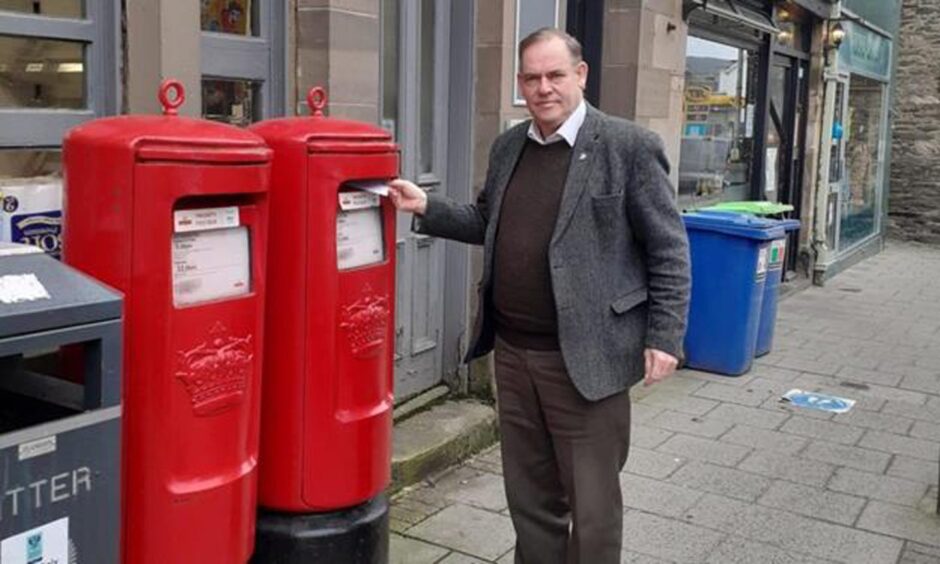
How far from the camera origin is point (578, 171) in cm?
309

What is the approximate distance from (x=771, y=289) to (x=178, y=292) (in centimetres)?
589

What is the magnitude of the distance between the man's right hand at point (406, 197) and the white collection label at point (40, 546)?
1.32 metres

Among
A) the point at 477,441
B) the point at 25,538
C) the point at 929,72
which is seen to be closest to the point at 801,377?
the point at 477,441

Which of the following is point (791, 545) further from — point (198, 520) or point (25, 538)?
point (25, 538)

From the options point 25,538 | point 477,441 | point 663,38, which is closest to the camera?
point 25,538

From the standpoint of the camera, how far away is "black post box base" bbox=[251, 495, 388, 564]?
279 cm

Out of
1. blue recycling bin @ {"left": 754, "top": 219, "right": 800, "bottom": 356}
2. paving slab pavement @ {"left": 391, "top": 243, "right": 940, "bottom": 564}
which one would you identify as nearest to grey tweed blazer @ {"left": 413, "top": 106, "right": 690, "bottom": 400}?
paving slab pavement @ {"left": 391, "top": 243, "right": 940, "bottom": 564}

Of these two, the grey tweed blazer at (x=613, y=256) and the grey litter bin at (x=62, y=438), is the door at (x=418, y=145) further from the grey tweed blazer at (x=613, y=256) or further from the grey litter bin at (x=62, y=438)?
the grey litter bin at (x=62, y=438)

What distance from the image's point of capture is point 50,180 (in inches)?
131

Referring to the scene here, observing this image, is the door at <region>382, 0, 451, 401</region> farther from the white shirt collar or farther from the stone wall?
the stone wall

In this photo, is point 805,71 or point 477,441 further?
point 805,71

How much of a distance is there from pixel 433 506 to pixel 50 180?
2.17 meters

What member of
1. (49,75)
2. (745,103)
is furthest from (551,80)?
(745,103)

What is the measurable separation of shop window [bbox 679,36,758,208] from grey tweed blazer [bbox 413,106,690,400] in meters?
5.49
